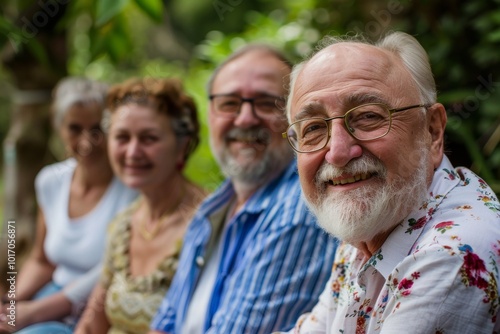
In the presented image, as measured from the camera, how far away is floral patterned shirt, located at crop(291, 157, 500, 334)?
1338 mm

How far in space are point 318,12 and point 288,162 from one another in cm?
174

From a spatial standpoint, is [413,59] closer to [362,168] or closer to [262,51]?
[362,168]

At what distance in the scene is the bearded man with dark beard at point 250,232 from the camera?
2.24 metres

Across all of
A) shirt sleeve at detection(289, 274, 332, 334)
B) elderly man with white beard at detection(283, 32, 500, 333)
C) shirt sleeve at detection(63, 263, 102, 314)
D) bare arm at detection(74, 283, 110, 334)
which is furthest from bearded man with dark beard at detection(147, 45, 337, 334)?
shirt sleeve at detection(63, 263, 102, 314)

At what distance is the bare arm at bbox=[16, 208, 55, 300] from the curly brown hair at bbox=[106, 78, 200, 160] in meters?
1.13

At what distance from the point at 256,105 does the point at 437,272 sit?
1.44 metres

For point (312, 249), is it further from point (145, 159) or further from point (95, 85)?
point (95, 85)

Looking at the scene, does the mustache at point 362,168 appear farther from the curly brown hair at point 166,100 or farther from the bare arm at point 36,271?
the bare arm at point 36,271

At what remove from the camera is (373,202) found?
1.60m

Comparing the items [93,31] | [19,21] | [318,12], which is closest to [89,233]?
[93,31]

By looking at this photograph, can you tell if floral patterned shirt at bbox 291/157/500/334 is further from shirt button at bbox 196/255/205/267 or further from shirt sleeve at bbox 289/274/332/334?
shirt button at bbox 196/255/205/267

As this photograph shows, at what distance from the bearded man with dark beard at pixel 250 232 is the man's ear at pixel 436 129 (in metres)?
0.65

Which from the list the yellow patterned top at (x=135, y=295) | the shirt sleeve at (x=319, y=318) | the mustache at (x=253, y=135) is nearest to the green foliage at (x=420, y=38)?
the mustache at (x=253, y=135)

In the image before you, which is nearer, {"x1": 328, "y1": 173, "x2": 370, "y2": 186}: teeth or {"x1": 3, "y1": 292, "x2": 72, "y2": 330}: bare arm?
{"x1": 328, "y1": 173, "x2": 370, "y2": 186}: teeth
